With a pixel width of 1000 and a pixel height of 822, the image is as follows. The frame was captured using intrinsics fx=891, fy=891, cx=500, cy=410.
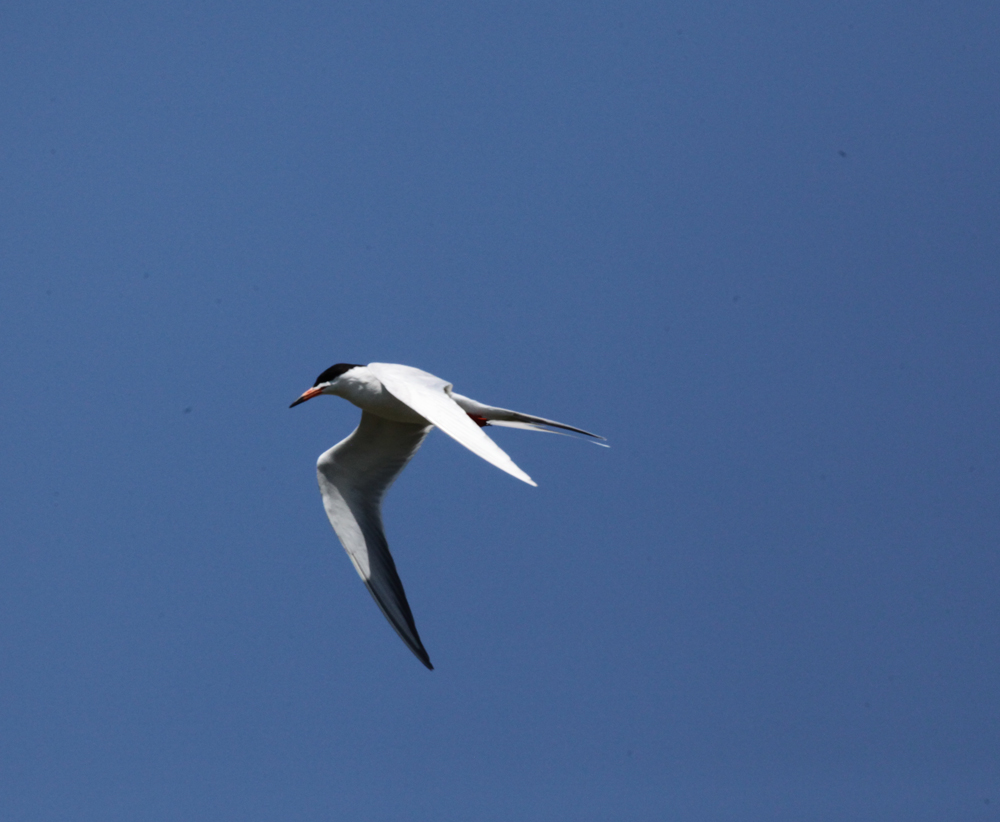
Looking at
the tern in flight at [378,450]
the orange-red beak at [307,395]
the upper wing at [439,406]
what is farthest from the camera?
the orange-red beak at [307,395]

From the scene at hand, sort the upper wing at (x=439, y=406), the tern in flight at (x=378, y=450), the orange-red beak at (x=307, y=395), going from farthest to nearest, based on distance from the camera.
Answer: the orange-red beak at (x=307, y=395)
the tern in flight at (x=378, y=450)
the upper wing at (x=439, y=406)

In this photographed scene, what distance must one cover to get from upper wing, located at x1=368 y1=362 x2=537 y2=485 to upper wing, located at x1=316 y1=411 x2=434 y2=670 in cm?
75

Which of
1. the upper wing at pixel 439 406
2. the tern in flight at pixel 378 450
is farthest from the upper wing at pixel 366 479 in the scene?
the upper wing at pixel 439 406

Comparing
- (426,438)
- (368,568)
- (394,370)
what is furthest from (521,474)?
(426,438)

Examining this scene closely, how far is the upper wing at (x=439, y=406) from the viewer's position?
3.74 m

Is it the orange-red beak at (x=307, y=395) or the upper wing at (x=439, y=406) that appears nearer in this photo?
the upper wing at (x=439, y=406)

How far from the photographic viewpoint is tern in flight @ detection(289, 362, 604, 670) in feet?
17.2

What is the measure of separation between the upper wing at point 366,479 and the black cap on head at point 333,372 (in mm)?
403

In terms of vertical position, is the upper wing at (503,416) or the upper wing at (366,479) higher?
the upper wing at (503,416)

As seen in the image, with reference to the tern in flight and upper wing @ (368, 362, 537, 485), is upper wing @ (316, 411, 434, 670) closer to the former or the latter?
the tern in flight

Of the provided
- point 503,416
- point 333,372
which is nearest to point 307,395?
point 333,372

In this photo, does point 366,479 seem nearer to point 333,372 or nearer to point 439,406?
point 333,372

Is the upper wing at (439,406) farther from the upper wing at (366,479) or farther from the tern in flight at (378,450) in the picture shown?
the upper wing at (366,479)

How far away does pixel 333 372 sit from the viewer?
18.7ft
